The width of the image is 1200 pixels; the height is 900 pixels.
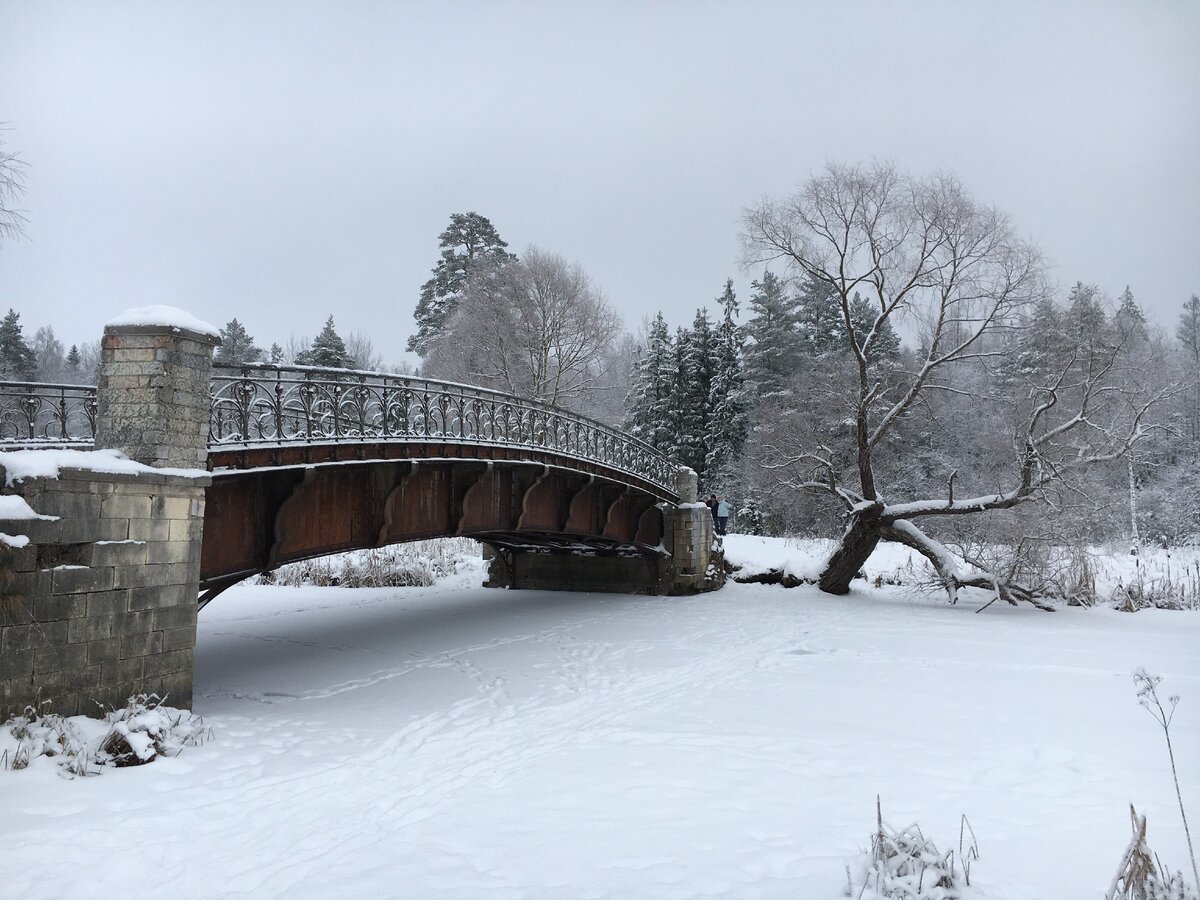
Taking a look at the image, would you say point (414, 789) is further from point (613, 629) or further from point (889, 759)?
point (613, 629)

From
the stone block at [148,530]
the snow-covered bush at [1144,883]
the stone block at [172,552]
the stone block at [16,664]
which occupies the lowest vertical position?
the snow-covered bush at [1144,883]

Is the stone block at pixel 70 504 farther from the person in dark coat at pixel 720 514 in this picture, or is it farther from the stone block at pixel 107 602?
the person in dark coat at pixel 720 514

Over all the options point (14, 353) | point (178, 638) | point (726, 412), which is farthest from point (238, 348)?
point (178, 638)

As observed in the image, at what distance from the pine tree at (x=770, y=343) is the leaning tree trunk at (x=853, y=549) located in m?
18.1

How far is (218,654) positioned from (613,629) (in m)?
7.28

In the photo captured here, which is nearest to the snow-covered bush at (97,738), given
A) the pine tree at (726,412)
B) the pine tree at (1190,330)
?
the pine tree at (726,412)

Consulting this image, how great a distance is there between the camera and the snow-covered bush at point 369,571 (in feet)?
76.3

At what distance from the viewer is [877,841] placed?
484 cm

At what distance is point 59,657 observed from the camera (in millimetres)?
7395

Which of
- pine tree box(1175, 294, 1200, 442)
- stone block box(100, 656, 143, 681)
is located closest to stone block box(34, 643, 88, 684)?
stone block box(100, 656, 143, 681)

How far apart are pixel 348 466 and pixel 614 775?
6901 millimetres

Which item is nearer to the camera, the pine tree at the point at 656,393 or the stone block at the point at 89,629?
the stone block at the point at 89,629

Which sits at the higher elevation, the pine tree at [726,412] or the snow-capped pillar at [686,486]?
the pine tree at [726,412]

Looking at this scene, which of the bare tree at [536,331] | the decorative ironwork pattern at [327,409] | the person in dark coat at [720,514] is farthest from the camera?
the bare tree at [536,331]
